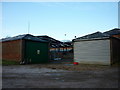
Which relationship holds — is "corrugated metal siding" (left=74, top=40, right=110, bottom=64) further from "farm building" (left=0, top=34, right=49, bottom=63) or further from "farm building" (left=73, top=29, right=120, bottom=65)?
"farm building" (left=0, top=34, right=49, bottom=63)

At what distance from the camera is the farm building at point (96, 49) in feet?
42.2

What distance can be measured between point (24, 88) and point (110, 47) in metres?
10.9

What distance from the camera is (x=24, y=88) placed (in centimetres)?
513

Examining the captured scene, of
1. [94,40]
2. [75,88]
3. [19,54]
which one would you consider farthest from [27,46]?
[75,88]

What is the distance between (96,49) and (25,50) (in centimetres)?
961

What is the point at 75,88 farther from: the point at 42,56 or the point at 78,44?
the point at 42,56

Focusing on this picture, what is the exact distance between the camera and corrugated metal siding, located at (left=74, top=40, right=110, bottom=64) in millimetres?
12916

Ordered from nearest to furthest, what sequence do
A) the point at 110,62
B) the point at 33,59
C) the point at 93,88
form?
the point at 93,88 < the point at 110,62 < the point at 33,59

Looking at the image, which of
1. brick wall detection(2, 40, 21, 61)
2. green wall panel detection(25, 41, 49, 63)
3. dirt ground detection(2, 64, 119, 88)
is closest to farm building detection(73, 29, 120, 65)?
dirt ground detection(2, 64, 119, 88)

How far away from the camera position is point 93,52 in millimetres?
13805

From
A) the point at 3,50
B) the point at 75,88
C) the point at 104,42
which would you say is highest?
the point at 104,42

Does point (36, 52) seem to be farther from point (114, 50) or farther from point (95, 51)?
point (114, 50)

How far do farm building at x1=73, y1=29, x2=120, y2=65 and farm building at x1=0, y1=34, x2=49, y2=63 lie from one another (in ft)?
19.5

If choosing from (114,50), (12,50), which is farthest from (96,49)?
(12,50)
